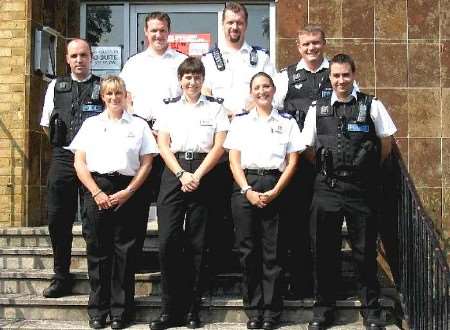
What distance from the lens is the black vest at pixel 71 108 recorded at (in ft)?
17.0

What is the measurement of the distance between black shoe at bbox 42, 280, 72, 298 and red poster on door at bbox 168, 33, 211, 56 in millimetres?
3430

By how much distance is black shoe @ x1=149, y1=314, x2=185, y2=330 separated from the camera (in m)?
4.78

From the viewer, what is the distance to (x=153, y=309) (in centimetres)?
508

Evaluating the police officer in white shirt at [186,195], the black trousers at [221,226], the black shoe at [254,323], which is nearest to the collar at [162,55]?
the police officer in white shirt at [186,195]

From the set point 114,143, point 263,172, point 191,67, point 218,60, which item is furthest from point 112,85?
point 263,172

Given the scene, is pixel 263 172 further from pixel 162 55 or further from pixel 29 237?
pixel 29 237

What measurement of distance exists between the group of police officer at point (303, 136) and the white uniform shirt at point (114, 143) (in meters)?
0.28

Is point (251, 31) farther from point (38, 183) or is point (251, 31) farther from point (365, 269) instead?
point (365, 269)

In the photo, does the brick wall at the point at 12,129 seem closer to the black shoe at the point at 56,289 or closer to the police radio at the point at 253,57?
the black shoe at the point at 56,289

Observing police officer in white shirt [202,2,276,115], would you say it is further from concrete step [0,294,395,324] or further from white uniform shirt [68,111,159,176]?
concrete step [0,294,395,324]

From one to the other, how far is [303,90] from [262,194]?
96cm

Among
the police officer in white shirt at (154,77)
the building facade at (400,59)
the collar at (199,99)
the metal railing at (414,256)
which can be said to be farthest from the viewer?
the building facade at (400,59)

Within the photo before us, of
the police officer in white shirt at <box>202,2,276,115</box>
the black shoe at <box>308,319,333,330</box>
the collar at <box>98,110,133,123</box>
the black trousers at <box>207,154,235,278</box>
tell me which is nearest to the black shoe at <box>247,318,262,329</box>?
the black shoe at <box>308,319,333,330</box>

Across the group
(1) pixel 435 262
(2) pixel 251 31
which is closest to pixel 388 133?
(1) pixel 435 262
